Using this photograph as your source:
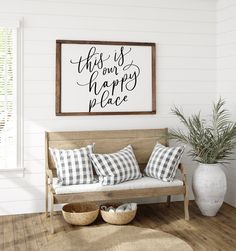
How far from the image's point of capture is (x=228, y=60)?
5.05 metres

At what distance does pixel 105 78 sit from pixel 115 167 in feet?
3.73

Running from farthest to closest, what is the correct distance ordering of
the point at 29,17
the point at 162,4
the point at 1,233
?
the point at 162,4 → the point at 29,17 → the point at 1,233

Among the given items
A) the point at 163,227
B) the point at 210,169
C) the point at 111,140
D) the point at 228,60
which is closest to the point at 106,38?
the point at 111,140

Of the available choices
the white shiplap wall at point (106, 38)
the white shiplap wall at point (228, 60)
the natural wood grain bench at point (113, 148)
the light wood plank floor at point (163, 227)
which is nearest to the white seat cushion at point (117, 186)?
the natural wood grain bench at point (113, 148)

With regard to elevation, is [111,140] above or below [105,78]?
below

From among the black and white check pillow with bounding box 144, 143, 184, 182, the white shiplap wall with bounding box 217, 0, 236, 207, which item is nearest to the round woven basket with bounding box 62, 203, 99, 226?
the black and white check pillow with bounding box 144, 143, 184, 182

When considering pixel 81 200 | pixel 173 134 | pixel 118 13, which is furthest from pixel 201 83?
pixel 81 200

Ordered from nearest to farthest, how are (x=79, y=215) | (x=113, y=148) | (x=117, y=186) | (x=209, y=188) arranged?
(x=79, y=215) → (x=117, y=186) → (x=209, y=188) → (x=113, y=148)

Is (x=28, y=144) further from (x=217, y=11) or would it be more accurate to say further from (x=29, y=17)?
(x=217, y=11)

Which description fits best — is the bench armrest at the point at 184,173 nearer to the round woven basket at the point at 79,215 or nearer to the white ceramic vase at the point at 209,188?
the white ceramic vase at the point at 209,188

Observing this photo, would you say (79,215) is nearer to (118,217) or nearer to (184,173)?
(118,217)

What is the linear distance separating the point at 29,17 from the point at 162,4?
5.31 ft

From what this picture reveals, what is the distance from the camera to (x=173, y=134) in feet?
16.1

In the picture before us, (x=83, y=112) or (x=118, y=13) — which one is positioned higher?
(x=118, y=13)
